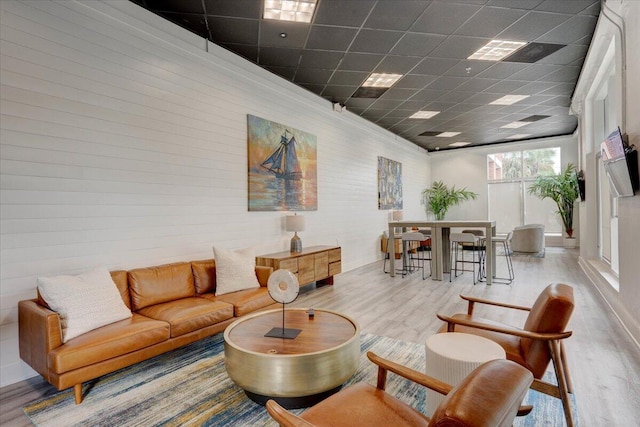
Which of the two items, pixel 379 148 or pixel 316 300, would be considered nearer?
pixel 316 300

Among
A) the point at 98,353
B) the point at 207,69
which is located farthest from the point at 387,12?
the point at 98,353

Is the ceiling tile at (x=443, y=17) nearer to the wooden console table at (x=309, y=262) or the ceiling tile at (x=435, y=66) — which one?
the ceiling tile at (x=435, y=66)

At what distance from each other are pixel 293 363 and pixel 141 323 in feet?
4.94

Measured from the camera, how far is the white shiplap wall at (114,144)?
2.76m

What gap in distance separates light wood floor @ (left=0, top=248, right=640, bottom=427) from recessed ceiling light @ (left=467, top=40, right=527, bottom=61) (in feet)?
12.2

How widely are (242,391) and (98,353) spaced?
3.59 feet

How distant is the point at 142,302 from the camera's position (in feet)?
10.6

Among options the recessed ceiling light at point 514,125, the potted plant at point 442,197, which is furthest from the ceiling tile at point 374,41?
the potted plant at point 442,197

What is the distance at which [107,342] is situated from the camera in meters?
2.44

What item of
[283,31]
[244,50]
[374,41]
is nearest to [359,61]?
[374,41]

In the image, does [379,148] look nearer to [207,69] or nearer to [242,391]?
[207,69]

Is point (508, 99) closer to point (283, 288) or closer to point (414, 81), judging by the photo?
point (414, 81)

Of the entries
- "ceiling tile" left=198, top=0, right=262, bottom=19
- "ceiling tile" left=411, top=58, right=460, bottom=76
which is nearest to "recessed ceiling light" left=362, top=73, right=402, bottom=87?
"ceiling tile" left=411, top=58, right=460, bottom=76

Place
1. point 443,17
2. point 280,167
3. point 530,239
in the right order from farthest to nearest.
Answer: point 530,239 < point 280,167 < point 443,17
